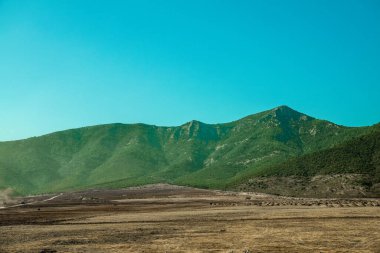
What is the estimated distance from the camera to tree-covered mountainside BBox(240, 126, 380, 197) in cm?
11388

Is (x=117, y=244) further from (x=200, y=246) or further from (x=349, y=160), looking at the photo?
(x=349, y=160)

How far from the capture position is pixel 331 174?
12775 centimetres

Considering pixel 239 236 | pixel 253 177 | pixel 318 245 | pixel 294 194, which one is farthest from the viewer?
pixel 253 177

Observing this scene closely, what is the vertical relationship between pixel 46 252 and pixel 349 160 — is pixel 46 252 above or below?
below

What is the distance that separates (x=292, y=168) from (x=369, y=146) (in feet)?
94.3

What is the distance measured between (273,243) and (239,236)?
14.2ft

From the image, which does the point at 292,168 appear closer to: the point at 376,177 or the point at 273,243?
the point at 376,177

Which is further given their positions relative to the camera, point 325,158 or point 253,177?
point 253,177

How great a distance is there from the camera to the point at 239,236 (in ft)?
103

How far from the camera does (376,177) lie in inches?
4498

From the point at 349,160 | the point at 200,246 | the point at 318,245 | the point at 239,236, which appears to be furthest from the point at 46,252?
the point at 349,160

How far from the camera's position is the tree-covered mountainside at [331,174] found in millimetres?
113875

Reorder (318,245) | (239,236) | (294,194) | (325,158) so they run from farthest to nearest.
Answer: (325,158) → (294,194) → (239,236) → (318,245)

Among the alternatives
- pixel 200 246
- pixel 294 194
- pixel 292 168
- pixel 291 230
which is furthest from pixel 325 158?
pixel 200 246
